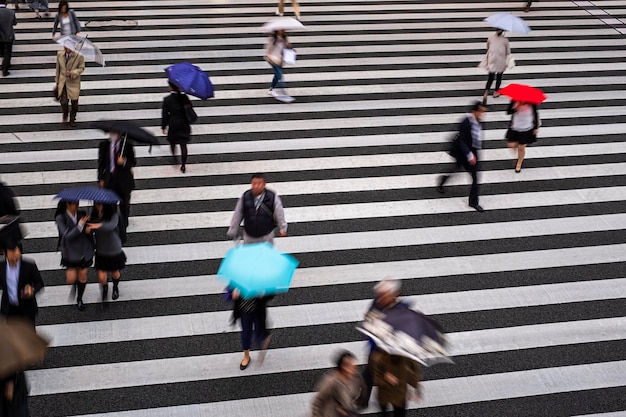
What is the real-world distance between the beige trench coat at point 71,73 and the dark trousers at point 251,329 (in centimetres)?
524

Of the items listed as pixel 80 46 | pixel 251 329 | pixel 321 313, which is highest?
pixel 80 46

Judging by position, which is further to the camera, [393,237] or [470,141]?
[470,141]

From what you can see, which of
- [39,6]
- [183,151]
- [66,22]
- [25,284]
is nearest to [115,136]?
[183,151]

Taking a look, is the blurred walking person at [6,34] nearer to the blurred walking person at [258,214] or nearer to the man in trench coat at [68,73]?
the man in trench coat at [68,73]

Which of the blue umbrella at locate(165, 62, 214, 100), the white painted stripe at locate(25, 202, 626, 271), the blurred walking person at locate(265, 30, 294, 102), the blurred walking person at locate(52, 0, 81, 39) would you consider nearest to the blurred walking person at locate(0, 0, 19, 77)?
the blurred walking person at locate(52, 0, 81, 39)

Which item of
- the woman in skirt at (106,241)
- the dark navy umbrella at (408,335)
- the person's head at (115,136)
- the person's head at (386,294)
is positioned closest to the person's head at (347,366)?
the dark navy umbrella at (408,335)

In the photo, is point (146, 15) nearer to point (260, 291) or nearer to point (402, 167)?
point (402, 167)

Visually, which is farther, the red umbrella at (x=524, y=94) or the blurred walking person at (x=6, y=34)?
the blurred walking person at (x=6, y=34)

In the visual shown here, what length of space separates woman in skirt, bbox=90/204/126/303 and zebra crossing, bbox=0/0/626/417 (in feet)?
1.68

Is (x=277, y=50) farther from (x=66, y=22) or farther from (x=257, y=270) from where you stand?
(x=257, y=270)

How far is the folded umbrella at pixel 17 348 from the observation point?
547 cm

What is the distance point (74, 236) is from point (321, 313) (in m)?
2.63

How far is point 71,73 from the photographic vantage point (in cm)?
1077

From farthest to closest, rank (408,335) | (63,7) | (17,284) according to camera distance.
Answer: (63,7), (17,284), (408,335)
